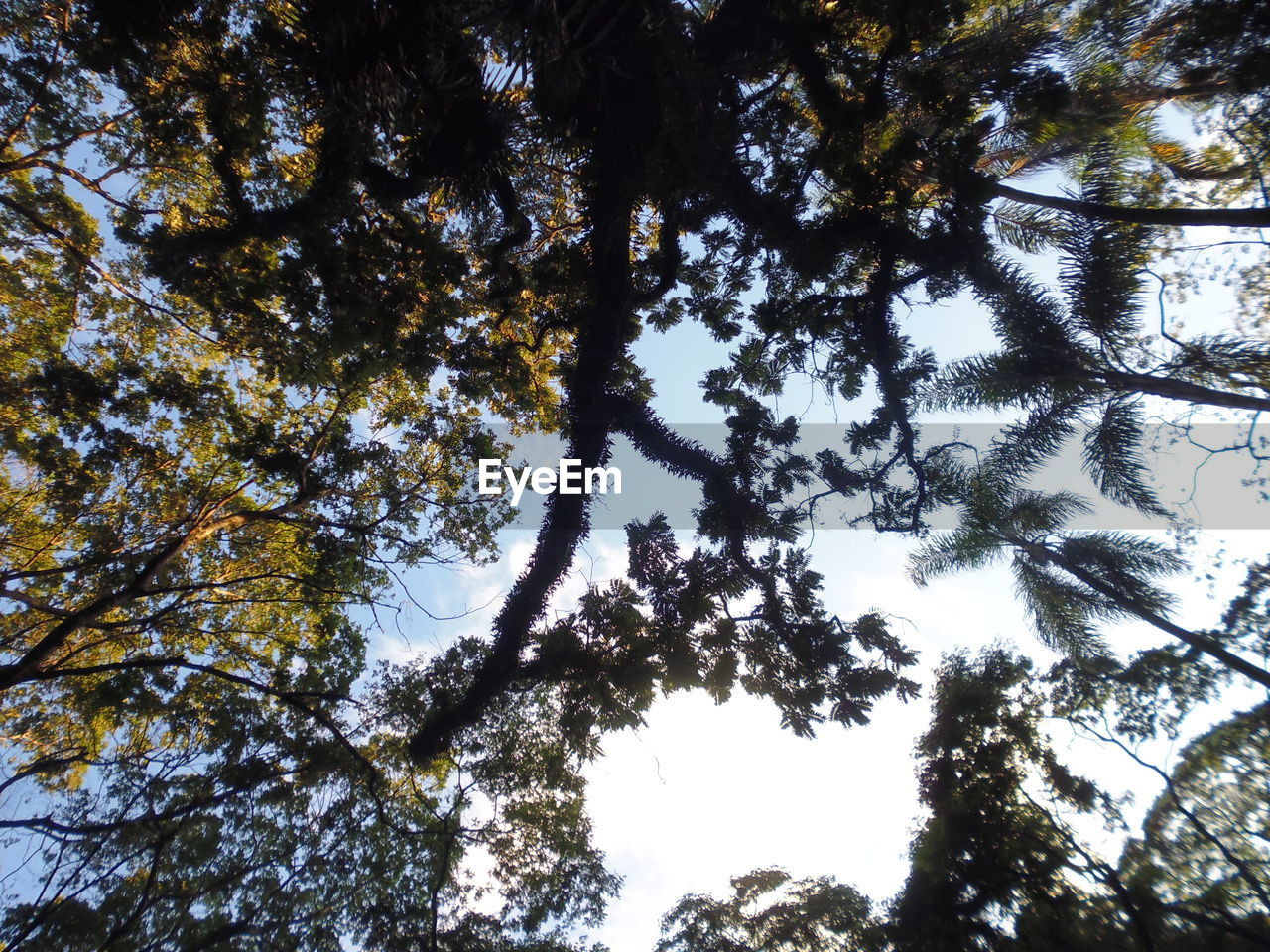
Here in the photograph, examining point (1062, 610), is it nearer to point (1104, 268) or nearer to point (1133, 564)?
point (1133, 564)

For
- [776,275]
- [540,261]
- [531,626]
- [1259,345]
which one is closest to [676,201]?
[776,275]

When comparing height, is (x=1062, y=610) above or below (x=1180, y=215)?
below

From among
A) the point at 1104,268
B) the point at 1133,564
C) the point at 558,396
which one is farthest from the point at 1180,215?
the point at 558,396

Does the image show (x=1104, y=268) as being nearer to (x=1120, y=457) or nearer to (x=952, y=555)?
(x=1120, y=457)

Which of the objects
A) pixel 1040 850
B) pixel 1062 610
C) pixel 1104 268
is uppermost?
pixel 1104 268

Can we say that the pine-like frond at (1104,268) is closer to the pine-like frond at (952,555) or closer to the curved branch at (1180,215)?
the curved branch at (1180,215)

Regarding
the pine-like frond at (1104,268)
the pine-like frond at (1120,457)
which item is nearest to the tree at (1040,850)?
the pine-like frond at (1120,457)

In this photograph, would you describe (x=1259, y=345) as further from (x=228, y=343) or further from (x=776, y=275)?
(x=228, y=343)

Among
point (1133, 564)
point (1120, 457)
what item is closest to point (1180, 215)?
point (1120, 457)

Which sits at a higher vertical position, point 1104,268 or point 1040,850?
point 1104,268

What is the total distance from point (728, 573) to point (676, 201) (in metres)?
3.87

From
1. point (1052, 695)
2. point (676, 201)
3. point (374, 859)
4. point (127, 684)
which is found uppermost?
point (676, 201)

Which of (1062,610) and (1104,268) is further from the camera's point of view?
(1062,610)

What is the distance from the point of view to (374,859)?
741 centimetres
